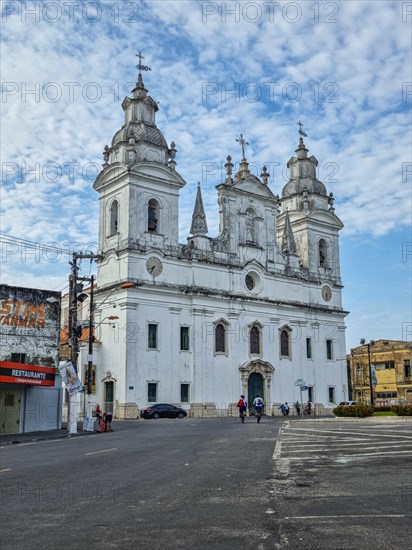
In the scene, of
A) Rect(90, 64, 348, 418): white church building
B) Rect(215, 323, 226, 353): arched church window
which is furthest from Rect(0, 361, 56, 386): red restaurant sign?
Rect(215, 323, 226, 353): arched church window

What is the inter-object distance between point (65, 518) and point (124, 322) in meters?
35.1

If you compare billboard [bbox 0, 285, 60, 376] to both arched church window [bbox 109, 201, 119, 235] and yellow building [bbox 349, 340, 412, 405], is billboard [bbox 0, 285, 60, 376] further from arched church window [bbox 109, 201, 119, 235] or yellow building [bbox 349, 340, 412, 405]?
yellow building [bbox 349, 340, 412, 405]

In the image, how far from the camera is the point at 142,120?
159 ft

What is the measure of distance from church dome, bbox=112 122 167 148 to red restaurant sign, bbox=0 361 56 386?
2212cm

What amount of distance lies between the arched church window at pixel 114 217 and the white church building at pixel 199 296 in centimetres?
7

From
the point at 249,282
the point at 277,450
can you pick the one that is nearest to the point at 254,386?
the point at 249,282

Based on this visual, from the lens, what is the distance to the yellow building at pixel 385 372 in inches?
2931

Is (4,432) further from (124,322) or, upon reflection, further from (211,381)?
(211,381)

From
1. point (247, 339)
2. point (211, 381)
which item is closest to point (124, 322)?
point (211, 381)

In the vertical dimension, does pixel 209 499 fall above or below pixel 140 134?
below

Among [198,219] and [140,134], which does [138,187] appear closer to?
[140,134]

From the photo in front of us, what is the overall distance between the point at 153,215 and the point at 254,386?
15.4 metres

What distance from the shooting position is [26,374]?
93.6 ft

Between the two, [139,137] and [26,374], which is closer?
[26,374]
